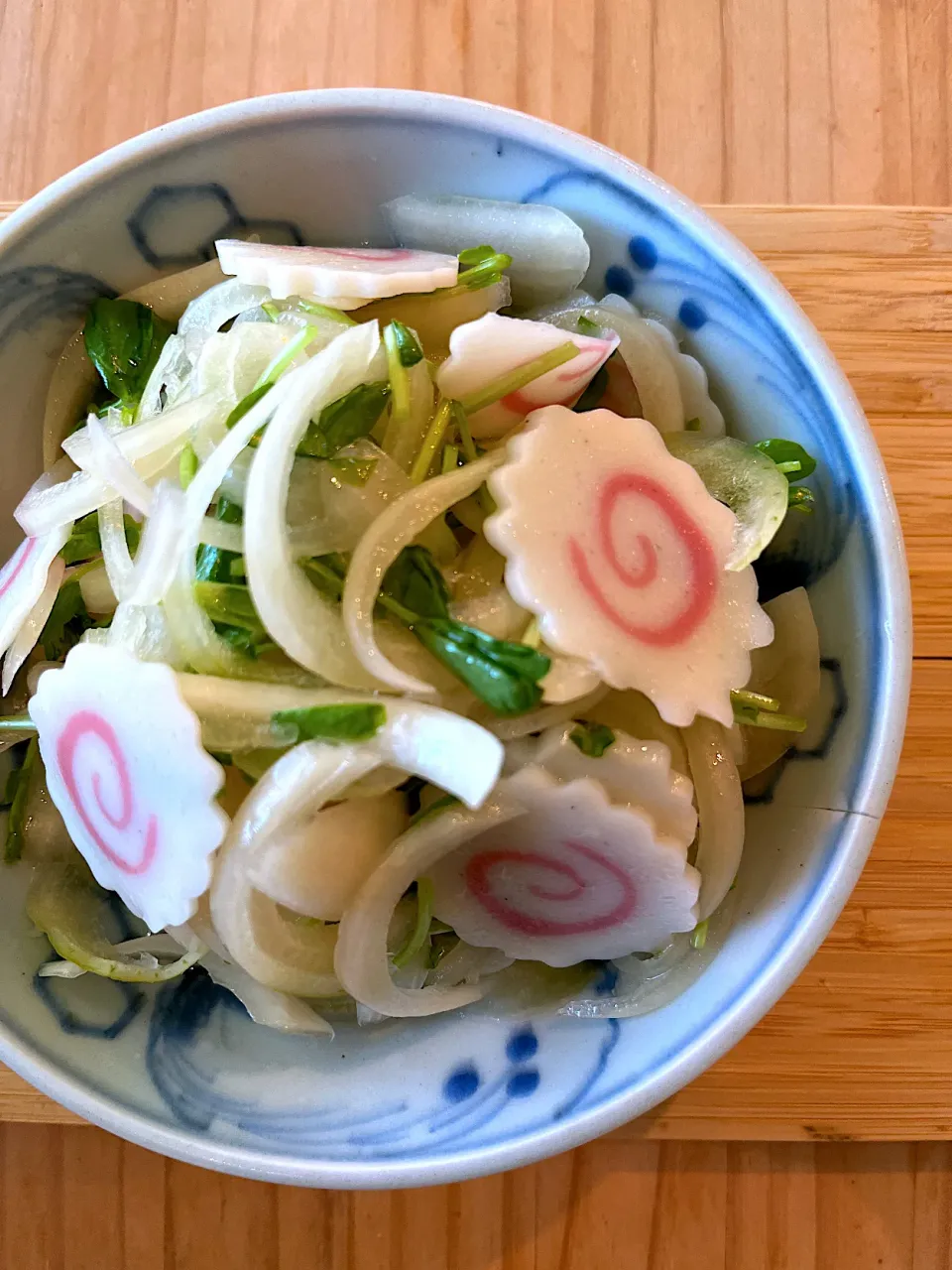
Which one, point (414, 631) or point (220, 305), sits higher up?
point (220, 305)

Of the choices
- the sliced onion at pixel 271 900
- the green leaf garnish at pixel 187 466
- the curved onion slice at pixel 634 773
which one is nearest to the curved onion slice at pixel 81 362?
the green leaf garnish at pixel 187 466

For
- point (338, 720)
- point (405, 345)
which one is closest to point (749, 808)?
point (338, 720)

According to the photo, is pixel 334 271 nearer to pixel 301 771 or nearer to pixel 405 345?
pixel 405 345

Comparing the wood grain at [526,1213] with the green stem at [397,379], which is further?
the wood grain at [526,1213]

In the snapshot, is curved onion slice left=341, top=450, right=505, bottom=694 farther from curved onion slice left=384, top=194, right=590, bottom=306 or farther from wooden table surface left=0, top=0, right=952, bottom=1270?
wooden table surface left=0, top=0, right=952, bottom=1270

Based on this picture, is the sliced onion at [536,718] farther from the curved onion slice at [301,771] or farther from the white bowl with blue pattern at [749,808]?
the white bowl with blue pattern at [749,808]

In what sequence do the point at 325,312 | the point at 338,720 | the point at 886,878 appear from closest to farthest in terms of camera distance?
1. the point at 338,720
2. the point at 325,312
3. the point at 886,878
